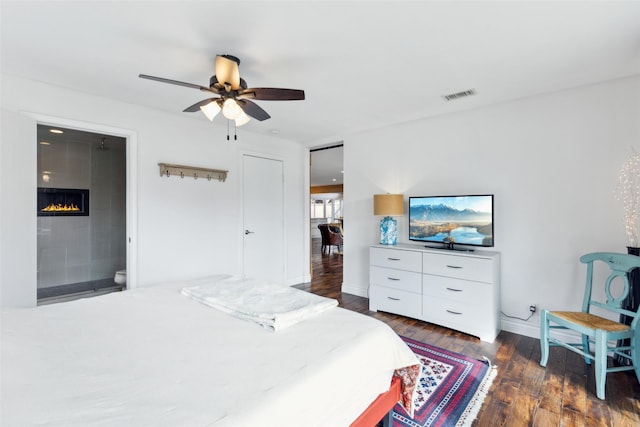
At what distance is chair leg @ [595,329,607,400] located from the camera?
195 centimetres

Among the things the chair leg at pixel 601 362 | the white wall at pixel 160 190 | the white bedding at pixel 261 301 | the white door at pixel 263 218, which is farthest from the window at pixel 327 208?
the chair leg at pixel 601 362

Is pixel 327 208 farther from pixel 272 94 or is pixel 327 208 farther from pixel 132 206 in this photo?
pixel 272 94

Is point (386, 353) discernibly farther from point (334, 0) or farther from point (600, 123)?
point (600, 123)

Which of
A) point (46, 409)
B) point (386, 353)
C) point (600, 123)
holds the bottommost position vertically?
point (386, 353)

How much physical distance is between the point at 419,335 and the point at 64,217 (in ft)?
17.6

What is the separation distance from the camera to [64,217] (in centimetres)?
451

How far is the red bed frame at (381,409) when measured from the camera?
131 centimetres

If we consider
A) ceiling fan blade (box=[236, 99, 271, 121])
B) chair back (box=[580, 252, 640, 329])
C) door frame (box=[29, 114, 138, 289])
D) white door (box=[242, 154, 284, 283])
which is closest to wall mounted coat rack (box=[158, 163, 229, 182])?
door frame (box=[29, 114, 138, 289])

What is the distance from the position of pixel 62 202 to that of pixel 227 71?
4220mm

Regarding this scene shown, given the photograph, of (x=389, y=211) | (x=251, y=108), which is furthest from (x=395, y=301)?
(x=251, y=108)

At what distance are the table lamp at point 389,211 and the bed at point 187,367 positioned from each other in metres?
2.14

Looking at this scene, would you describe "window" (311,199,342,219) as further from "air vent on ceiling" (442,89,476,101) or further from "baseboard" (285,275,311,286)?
"air vent on ceiling" (442,89,476,101)

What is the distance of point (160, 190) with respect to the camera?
3.38 meters

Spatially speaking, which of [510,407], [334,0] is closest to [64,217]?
[334,0]
